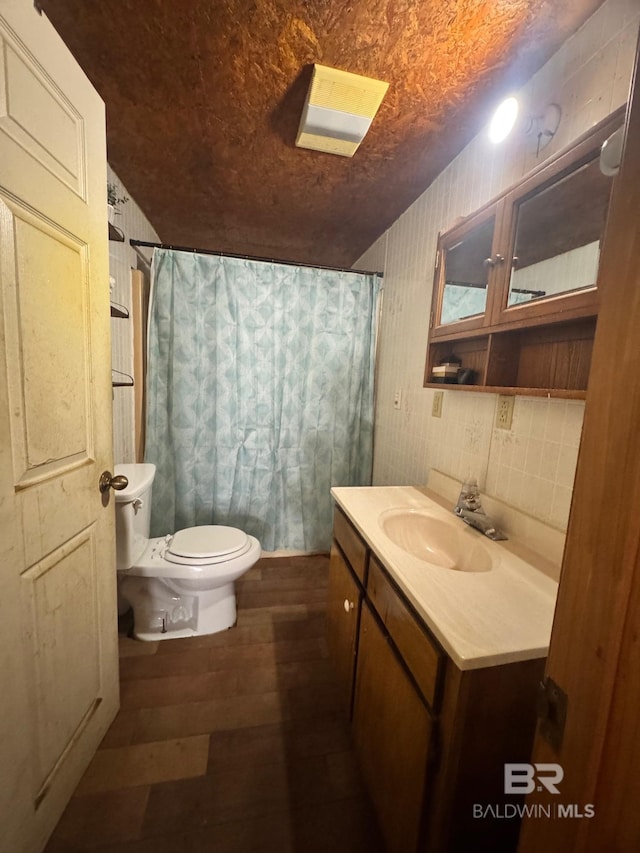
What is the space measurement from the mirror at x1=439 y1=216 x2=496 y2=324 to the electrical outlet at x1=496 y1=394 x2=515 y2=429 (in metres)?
0.32


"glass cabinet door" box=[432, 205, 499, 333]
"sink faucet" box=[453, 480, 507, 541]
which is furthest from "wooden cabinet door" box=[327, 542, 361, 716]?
"glass cabinet door" box=[432, 205, 499, 333]

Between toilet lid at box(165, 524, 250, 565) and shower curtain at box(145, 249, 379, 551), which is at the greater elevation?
shower curtain at box(145, 249, 379, 551)

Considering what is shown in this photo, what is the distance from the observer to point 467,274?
1.17m

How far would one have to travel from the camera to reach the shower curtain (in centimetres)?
194

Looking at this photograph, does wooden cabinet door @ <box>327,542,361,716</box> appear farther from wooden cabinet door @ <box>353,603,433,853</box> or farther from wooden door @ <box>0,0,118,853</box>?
wooden door @ <box>0,0,118,853</box>

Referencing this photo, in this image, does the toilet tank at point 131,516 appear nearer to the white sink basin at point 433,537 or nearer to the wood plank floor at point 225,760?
the wood plank floor at point 225,760

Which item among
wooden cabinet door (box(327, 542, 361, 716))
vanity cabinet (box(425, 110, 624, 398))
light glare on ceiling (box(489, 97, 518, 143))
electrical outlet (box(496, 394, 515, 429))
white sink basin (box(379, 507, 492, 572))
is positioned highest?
light glare on ceiling (box(489, 97, 518, 143))

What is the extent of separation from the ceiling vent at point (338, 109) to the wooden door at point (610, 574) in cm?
114

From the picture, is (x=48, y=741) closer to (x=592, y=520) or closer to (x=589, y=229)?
(x=592, y=520)

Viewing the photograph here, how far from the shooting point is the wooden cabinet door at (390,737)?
27.3 inches

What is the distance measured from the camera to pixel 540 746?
0.42m

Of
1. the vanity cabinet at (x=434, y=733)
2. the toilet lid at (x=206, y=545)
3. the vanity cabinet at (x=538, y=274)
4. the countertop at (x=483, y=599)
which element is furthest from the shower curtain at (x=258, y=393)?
the vanity cabinet at (x=434, y=733)

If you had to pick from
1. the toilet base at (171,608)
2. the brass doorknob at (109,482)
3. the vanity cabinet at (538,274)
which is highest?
the vanity cabinet at (538,274)

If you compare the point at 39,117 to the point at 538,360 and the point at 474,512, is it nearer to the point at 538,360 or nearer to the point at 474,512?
the point at 538,360
